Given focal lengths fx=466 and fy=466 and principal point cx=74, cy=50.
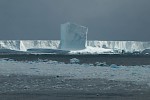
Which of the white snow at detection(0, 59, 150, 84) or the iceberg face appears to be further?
the iceberg face

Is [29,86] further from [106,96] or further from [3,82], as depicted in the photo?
[106,96]

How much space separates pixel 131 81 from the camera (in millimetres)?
23422

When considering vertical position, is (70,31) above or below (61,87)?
Result: above

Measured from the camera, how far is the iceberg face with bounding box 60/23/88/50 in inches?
3113

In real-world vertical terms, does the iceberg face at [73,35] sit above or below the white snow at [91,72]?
above

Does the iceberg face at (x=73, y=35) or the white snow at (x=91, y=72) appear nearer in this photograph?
the white snow at (x=91, y=72)

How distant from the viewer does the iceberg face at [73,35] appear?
7906 cm

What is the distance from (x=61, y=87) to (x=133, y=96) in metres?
4.11

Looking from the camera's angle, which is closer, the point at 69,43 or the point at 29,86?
the point at 29,86

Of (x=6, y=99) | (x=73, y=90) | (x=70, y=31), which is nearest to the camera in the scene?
(x=6, y=99)

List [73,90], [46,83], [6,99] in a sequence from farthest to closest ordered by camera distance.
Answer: [46,83], [73,90], [6,99]

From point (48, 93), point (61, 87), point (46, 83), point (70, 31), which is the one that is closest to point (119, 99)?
point (48, 93)

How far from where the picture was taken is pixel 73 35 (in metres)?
79.4

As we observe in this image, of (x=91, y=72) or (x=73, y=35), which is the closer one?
(x=91, y=72)
